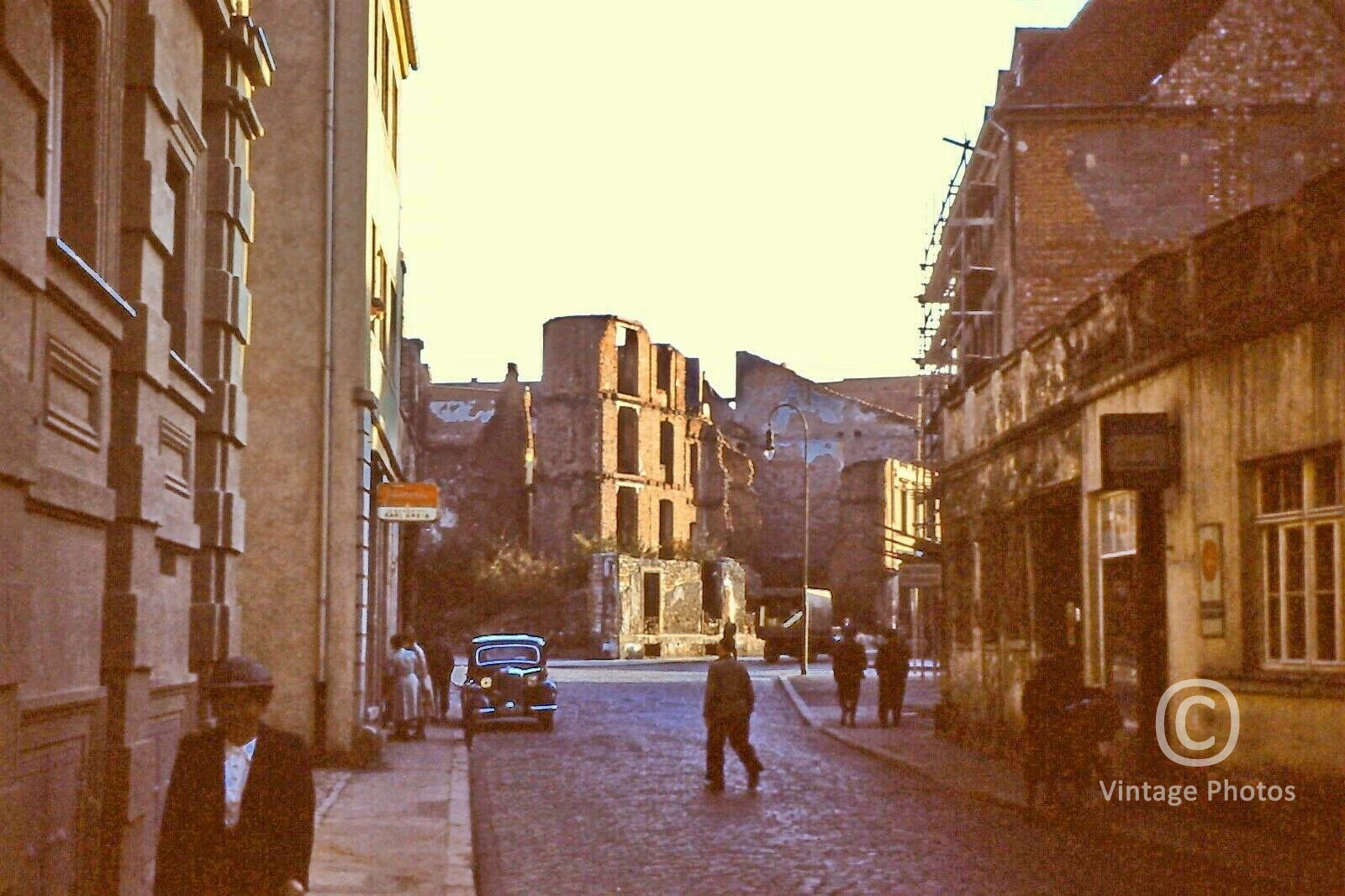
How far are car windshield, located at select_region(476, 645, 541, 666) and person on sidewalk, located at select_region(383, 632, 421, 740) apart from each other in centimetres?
322

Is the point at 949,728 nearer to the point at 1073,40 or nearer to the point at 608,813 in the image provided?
the point at 608,813

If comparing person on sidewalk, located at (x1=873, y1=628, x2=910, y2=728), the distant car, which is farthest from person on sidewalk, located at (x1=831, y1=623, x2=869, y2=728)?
the distant car

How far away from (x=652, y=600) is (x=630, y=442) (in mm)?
7233

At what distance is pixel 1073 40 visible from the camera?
34.5 meters

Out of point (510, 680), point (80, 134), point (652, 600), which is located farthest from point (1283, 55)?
point (652, 600)

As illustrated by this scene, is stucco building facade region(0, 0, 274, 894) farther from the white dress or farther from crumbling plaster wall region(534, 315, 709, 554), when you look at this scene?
crumbling plaster wall region(534, 315, 709, 554)

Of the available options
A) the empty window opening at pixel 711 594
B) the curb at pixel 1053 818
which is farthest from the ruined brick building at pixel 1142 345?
the empty window opening at pixel 711 594

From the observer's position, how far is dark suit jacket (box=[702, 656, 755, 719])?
62.3ft

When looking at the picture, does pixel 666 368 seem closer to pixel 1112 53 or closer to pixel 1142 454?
pixel 1112 53

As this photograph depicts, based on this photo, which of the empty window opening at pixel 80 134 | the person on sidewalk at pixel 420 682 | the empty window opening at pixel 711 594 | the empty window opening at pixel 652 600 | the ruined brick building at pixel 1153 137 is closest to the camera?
the empty window opening at pixel 80 134

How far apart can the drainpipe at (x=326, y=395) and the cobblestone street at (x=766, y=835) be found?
193cm

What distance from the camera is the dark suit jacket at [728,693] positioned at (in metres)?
19.0

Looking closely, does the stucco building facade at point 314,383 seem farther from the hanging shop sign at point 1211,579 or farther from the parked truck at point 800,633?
the parked truck at point 800,633

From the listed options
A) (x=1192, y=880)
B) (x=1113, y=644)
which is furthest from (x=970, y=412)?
(x=1192, y=880)
